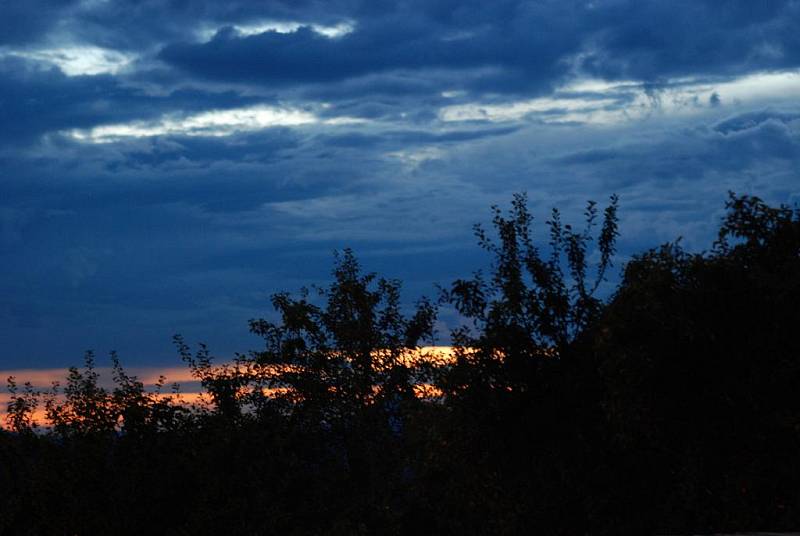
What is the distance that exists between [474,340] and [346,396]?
55.8 feet

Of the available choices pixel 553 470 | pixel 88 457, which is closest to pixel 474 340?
pixel 553 470

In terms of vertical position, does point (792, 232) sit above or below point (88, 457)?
above

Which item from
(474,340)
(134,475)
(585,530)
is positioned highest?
(474,340)

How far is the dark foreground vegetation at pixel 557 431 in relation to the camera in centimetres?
2320

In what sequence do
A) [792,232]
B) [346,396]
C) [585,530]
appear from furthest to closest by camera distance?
1. [346,396]
2. [585,530]
3. [792,232]

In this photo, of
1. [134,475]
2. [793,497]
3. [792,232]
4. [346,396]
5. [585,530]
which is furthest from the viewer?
[346,396]

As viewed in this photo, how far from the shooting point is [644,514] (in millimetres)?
25750

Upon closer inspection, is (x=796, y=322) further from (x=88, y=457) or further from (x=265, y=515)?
(x=88, y=457)

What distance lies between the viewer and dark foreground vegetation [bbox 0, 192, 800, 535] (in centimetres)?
2320

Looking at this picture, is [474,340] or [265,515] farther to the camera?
[265,515]

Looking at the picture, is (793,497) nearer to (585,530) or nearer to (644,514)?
(644,514)

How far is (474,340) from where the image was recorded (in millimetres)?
28188

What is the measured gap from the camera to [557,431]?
27094 mm

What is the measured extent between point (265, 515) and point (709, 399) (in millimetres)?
20202
